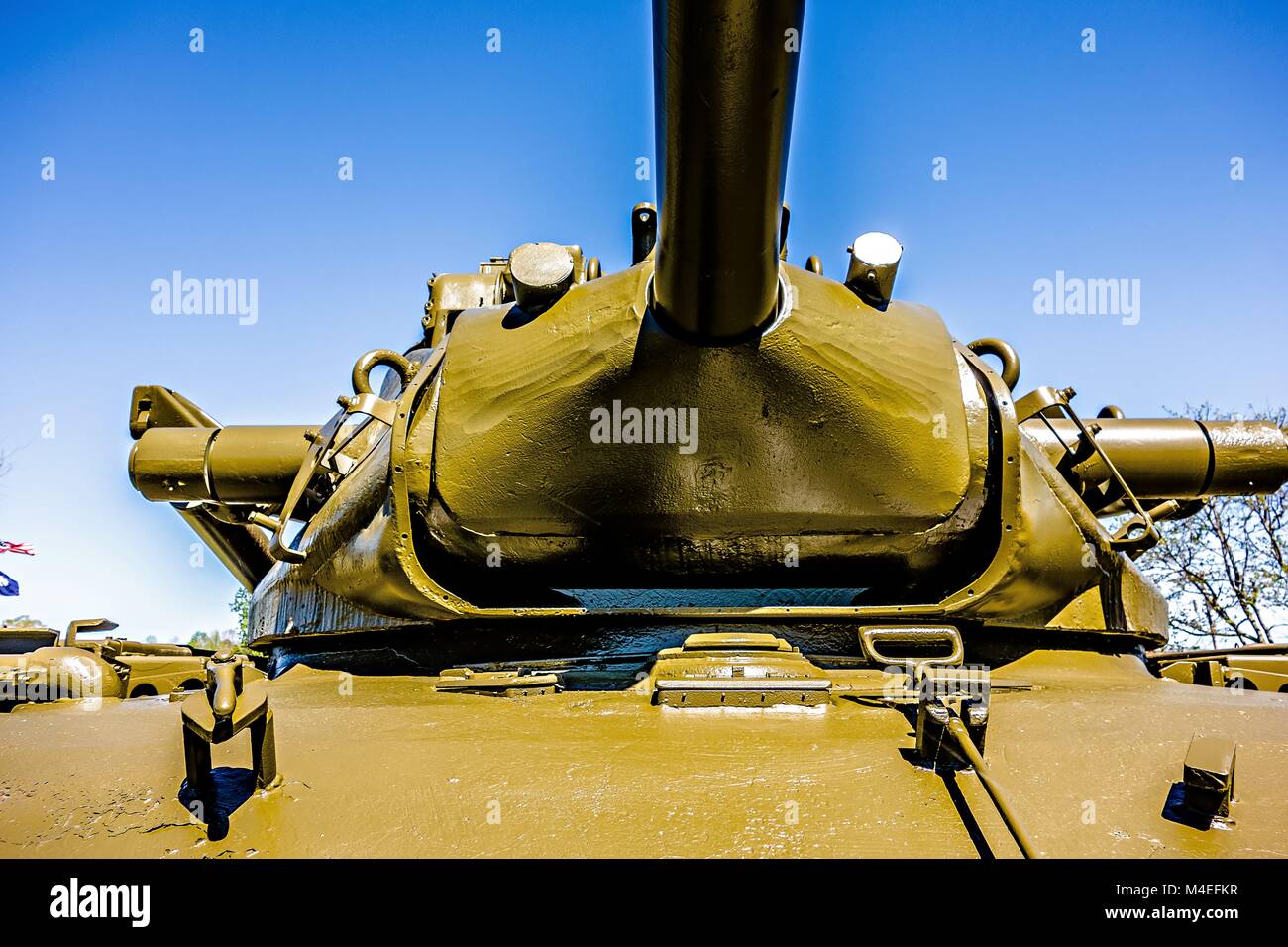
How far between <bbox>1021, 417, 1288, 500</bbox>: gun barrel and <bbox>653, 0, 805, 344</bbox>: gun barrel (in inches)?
80.2

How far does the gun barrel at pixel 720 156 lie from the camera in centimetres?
262

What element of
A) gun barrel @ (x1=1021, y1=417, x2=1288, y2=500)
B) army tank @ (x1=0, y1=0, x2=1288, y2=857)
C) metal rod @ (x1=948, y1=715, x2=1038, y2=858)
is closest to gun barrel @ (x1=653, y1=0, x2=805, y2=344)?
army tank @ (x1=0, y1=0, x2=1288, y2=857)

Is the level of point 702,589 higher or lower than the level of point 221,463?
lower

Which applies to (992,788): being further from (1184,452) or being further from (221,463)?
(221,463)

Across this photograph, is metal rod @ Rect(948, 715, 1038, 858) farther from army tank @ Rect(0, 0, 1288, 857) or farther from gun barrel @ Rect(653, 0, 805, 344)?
gun barrel @ Rect(653, 0, 805, 344)

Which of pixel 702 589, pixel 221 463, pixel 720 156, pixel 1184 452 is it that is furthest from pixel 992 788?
pixel 221 463

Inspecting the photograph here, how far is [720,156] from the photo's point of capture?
2926mm

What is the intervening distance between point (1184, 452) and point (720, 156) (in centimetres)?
300

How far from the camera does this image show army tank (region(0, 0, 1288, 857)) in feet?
7.72

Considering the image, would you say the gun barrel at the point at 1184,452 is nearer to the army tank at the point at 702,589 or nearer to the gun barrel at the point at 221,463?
the army tank at the point at 702,589

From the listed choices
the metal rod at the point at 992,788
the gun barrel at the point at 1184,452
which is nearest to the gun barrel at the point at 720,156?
the metal rod at the point at 992,788

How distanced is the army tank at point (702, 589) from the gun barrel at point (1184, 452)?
0.06 ft
